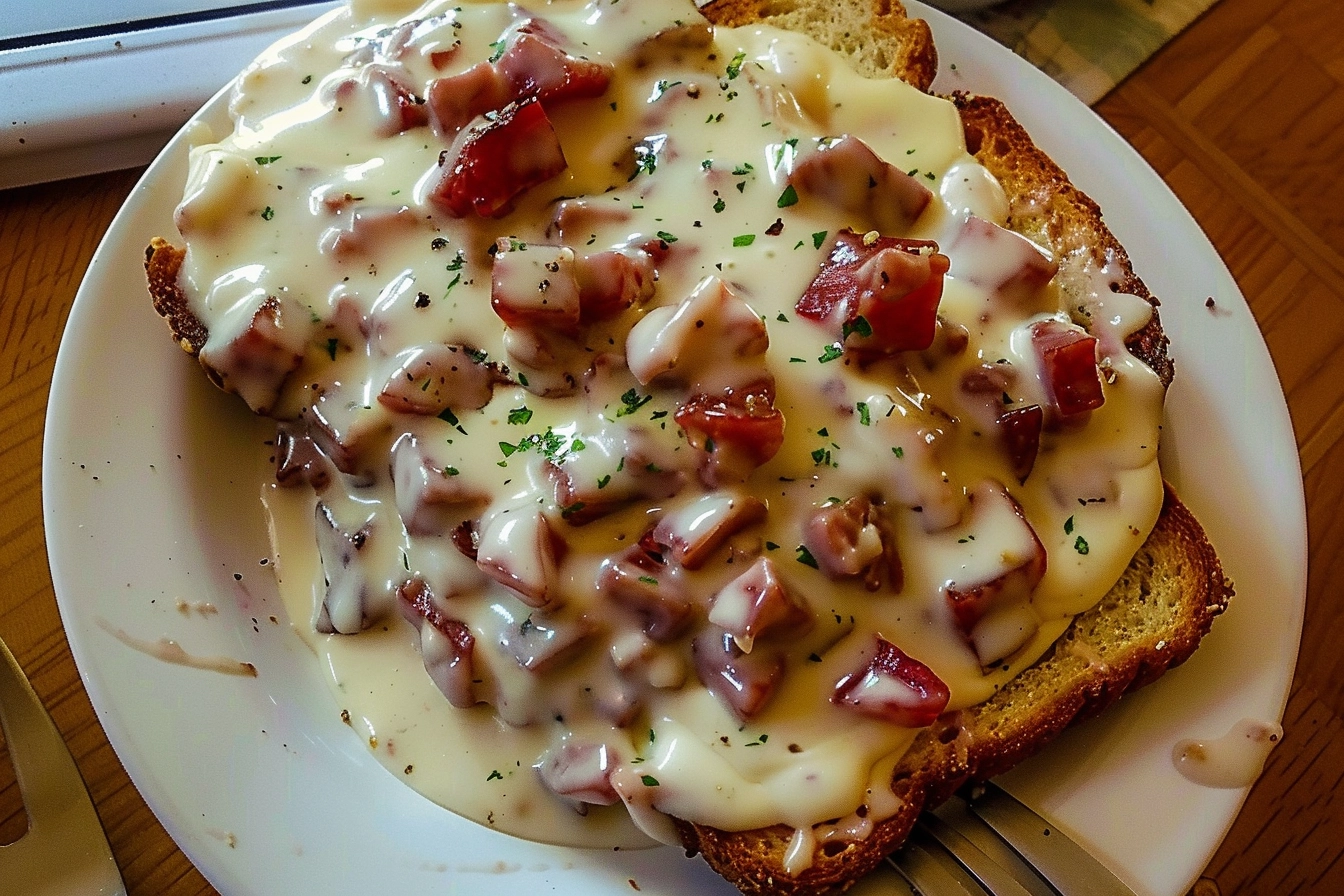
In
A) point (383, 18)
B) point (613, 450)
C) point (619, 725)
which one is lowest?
point (619, 725)

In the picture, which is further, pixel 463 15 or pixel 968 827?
pixel 463 15

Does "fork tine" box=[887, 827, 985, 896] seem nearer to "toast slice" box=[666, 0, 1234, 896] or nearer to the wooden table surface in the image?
"toast slice" box=[666, 0, 1234, 896]

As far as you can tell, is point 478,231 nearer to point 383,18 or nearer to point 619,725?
point 383,18

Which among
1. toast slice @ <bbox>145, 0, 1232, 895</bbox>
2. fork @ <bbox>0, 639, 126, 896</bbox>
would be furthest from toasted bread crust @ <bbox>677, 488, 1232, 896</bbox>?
fork @ <bbox>0, 639, 126, 896</bbox>

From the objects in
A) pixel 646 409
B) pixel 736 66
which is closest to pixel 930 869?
pixel 646 409

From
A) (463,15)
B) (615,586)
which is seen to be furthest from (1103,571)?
(463,15)

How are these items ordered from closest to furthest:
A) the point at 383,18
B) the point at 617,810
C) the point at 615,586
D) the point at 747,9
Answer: the point at 615,586 → the point at 617,810 → the point at 383,18 → the point at 747,9

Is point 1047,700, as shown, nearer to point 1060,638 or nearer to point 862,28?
point 1060,638

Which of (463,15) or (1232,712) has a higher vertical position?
(463,15)
